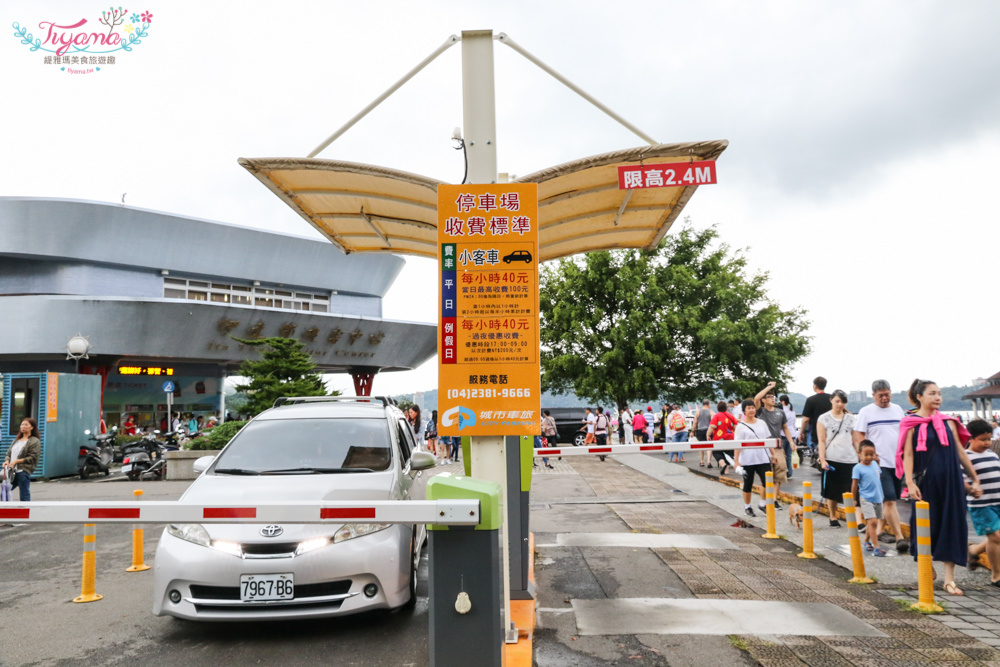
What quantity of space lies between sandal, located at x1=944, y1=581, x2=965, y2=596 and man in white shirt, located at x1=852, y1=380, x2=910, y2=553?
1.55m

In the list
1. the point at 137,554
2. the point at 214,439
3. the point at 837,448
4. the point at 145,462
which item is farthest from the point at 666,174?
the point at 145,462

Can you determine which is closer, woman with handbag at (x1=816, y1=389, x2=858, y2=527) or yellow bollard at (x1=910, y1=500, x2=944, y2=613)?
yellow bollard at (x1=910, y1=500, x2=944, y2=613)

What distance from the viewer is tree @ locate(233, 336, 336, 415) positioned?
2302cm

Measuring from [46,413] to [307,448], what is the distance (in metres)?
16.0

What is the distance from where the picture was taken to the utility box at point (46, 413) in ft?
59.7

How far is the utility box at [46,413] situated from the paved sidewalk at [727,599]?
15.0 metres

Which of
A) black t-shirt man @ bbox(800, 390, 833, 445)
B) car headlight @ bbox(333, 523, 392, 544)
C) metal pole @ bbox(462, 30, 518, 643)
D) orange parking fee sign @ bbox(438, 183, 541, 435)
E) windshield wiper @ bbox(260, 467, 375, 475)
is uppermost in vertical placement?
metal pole @ bbox(462, 30, 518, 643)

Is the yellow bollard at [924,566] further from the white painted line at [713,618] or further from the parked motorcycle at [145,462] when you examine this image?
the parked motorcycle at [145,462]

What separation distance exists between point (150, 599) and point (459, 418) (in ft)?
12.4

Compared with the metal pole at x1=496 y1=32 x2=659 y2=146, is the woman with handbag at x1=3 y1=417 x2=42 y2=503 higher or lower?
lower

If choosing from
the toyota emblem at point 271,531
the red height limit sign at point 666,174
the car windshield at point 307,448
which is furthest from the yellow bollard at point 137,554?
the red height limit sign at point 666,174

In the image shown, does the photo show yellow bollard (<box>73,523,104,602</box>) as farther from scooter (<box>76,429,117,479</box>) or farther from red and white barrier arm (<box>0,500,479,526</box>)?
scooter (<box>76,429,117,479</box>)

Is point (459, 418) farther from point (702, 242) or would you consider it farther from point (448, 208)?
point (702, 242)

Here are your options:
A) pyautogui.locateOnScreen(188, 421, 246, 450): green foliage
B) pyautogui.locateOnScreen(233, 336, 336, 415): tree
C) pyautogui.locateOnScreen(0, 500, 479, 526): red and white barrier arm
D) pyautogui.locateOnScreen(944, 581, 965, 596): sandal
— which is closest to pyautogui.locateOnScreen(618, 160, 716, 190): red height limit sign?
pyautogui.locateOnScreen(0, 500, 479, 526): red and white barrier arm
